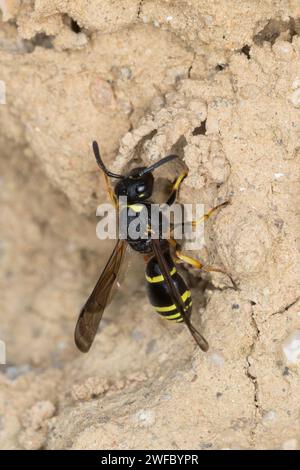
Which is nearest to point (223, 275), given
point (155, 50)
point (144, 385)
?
point (144, 385)

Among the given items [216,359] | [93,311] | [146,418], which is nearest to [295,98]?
[216,359]

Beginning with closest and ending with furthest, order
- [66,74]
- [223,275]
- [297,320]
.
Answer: [297,320] < [223,275] < [66,74]

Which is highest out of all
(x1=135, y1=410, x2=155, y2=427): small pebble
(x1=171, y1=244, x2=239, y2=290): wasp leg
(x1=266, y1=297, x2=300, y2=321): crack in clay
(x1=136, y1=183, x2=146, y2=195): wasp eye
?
(x1=136, y1=183, x2=146, y2=195): wasp eye

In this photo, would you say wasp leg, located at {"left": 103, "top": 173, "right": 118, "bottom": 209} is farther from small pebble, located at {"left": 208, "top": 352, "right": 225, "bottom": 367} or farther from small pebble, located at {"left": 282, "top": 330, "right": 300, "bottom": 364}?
small pebble, located at {"left": 282, "top": 330, "right": 300, "bottom": 364}

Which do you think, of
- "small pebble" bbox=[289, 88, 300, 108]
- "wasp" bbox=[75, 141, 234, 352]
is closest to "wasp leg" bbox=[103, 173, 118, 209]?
"wasp" bbox=[75, 141, 234, 352]

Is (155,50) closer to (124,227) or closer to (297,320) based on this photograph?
(124,227)

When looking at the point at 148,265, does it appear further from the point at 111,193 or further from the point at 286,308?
the point at 286,308
